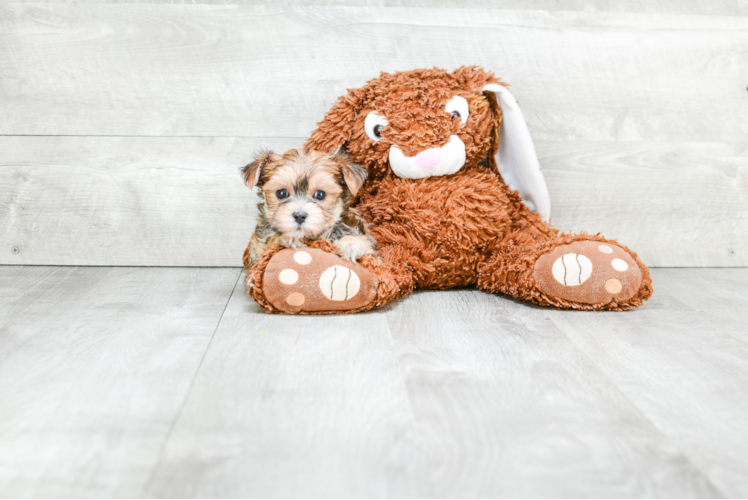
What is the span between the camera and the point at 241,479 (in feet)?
2.56

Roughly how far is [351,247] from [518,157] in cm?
63

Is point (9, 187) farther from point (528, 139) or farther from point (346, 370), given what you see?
point (528, 139)

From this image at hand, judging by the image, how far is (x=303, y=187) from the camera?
60.6 inches

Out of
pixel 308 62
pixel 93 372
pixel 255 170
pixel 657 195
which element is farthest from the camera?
pixel 657 195

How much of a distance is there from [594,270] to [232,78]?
1336 mm

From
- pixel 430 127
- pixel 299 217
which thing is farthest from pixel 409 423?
pixel 430 127

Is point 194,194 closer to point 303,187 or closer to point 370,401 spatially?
point 303,187

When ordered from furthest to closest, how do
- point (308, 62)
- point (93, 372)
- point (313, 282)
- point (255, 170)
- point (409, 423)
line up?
point (308, 62), point (255, 170), point (313, 282), point (93, 372), point (409, 423)

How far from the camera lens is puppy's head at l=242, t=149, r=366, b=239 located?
4.93 ft

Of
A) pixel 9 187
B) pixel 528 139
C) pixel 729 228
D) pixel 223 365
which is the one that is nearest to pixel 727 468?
pixel 223 365

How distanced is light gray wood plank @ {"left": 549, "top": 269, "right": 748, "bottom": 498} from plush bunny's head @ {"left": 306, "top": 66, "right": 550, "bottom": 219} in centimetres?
51

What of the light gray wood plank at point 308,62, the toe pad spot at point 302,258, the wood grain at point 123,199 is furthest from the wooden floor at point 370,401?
the light gray wood plank at point 308,62

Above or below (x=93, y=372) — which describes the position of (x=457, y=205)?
above

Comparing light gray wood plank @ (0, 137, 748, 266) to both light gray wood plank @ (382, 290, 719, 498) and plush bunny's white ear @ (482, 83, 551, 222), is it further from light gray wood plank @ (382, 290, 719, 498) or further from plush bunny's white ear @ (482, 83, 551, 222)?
light gray wood plank @ (382, 290, 719, 498)
